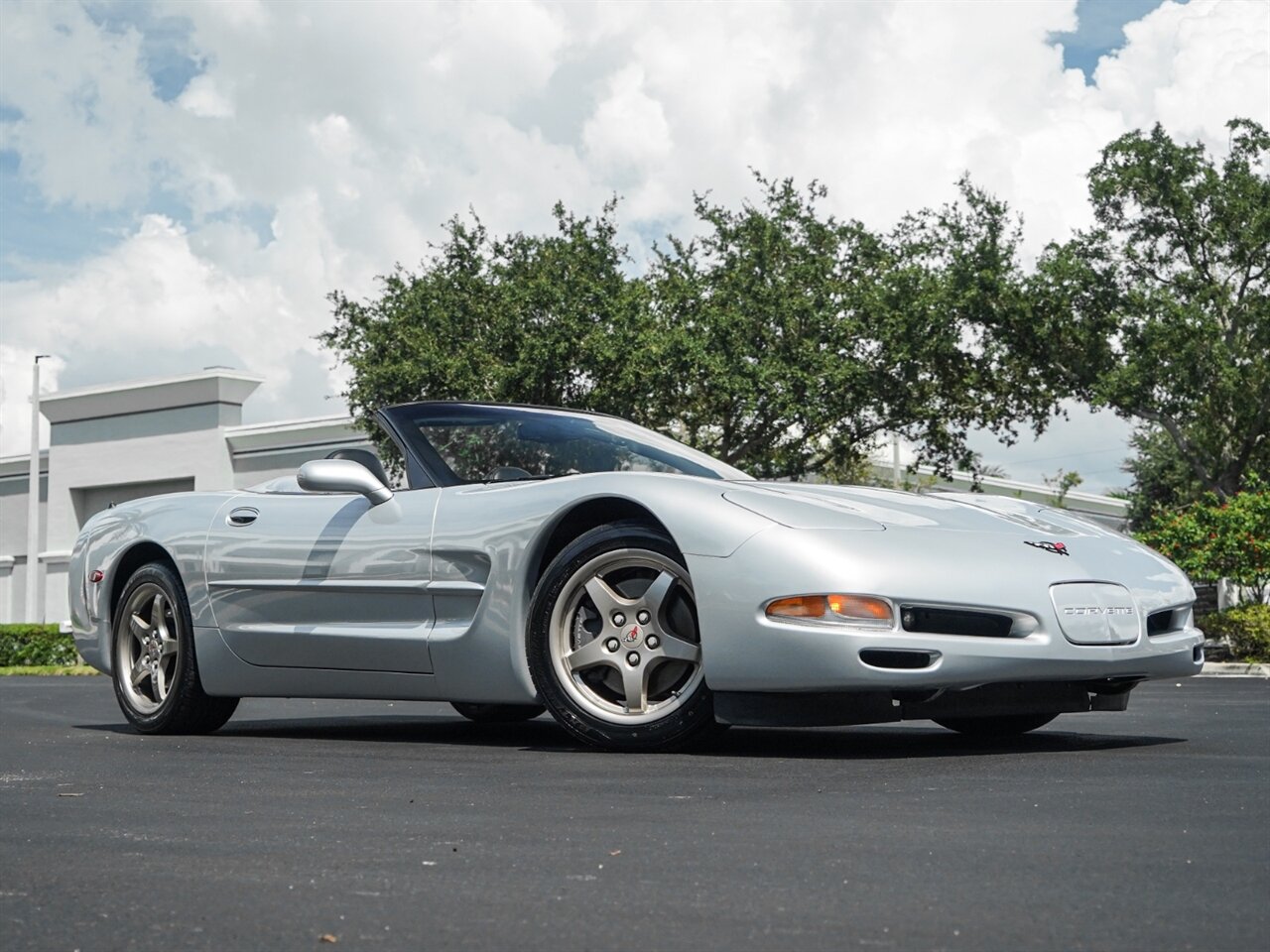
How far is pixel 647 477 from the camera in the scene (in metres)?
5.96

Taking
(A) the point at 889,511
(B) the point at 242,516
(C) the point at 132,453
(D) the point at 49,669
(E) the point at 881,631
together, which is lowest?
(D) the point at 49,669

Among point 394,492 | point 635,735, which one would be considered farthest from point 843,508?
point 394,492

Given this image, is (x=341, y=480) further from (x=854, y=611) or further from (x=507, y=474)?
(x=854, y=611)

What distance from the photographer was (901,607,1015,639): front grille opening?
17.9 feet

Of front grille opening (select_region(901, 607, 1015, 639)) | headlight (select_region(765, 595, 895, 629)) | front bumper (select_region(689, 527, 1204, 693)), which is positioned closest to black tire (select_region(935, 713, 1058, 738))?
front bumper (select_region(689, 527, 1204, 693))

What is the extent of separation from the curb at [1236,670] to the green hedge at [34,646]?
17.7m

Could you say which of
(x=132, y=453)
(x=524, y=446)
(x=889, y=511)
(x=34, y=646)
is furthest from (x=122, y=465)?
(x=889, y=511)

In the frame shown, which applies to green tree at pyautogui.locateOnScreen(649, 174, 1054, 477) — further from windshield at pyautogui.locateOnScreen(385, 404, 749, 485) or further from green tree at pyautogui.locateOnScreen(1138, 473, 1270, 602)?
windshield at pyautogui.locateOnScreen(385, 404, 749, 485)

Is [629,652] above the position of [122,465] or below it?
below

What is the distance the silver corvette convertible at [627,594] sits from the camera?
5.47 meters

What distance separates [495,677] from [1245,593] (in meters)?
17.3

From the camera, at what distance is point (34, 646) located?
90.5 ft

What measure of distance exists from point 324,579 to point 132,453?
38142mm

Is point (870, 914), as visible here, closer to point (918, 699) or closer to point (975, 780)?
point (975, 780)
